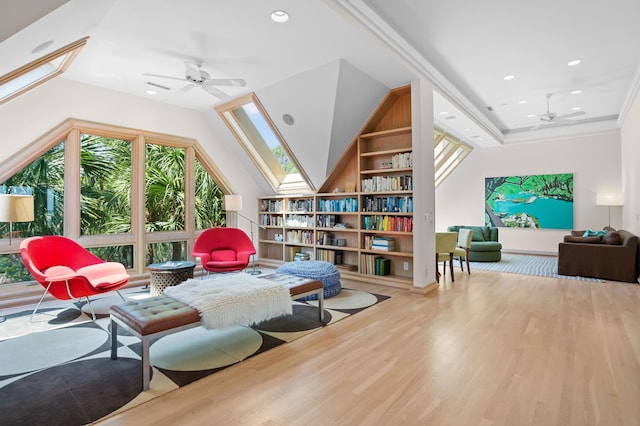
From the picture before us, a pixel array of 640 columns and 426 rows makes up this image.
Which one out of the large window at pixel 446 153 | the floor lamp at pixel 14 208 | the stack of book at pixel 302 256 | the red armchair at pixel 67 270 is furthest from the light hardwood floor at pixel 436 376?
the large window at pixel 446 153

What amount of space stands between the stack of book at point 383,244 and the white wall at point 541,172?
215 inches

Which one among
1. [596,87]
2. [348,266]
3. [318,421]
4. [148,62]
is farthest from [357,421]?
[596,87]

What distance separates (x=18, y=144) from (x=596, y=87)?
28.7 ft

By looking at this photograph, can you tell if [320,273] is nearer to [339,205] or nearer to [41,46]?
[339,205]

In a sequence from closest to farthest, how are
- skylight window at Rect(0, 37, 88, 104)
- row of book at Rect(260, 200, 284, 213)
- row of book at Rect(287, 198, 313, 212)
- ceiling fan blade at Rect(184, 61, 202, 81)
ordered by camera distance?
1. skylight window at Rect(0, 37, 88, 104)
2. ceiling fan blade at Rect(184, 61, 202, 81)
3. row of book at Rect(287, 198, 313, 212)
4. row of book at Rect(260, 200, 284, 213)

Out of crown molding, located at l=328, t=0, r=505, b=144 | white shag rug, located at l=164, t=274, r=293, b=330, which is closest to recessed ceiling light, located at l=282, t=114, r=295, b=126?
crown molding, located at l=328, t=0, r=505, b=144

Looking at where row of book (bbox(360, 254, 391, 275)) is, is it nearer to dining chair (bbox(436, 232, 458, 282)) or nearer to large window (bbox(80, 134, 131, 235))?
dining chair (bbox(436, 232, 458, 282))

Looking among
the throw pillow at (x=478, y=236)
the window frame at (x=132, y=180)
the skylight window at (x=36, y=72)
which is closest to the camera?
the skylight window at (x=36, y=72)

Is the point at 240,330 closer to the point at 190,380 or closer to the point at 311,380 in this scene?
the point at 190,380

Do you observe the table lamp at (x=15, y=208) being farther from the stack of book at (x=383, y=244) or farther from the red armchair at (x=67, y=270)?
the stack of book at (x=383, y=244)

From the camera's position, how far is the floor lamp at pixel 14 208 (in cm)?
349

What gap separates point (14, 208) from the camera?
3.54m

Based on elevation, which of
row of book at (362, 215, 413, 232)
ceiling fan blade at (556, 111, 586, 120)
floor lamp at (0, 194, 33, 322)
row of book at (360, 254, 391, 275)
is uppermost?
ceiling fan blade at (556, 111, 586, 120)

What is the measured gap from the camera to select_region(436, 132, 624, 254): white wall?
783cm
